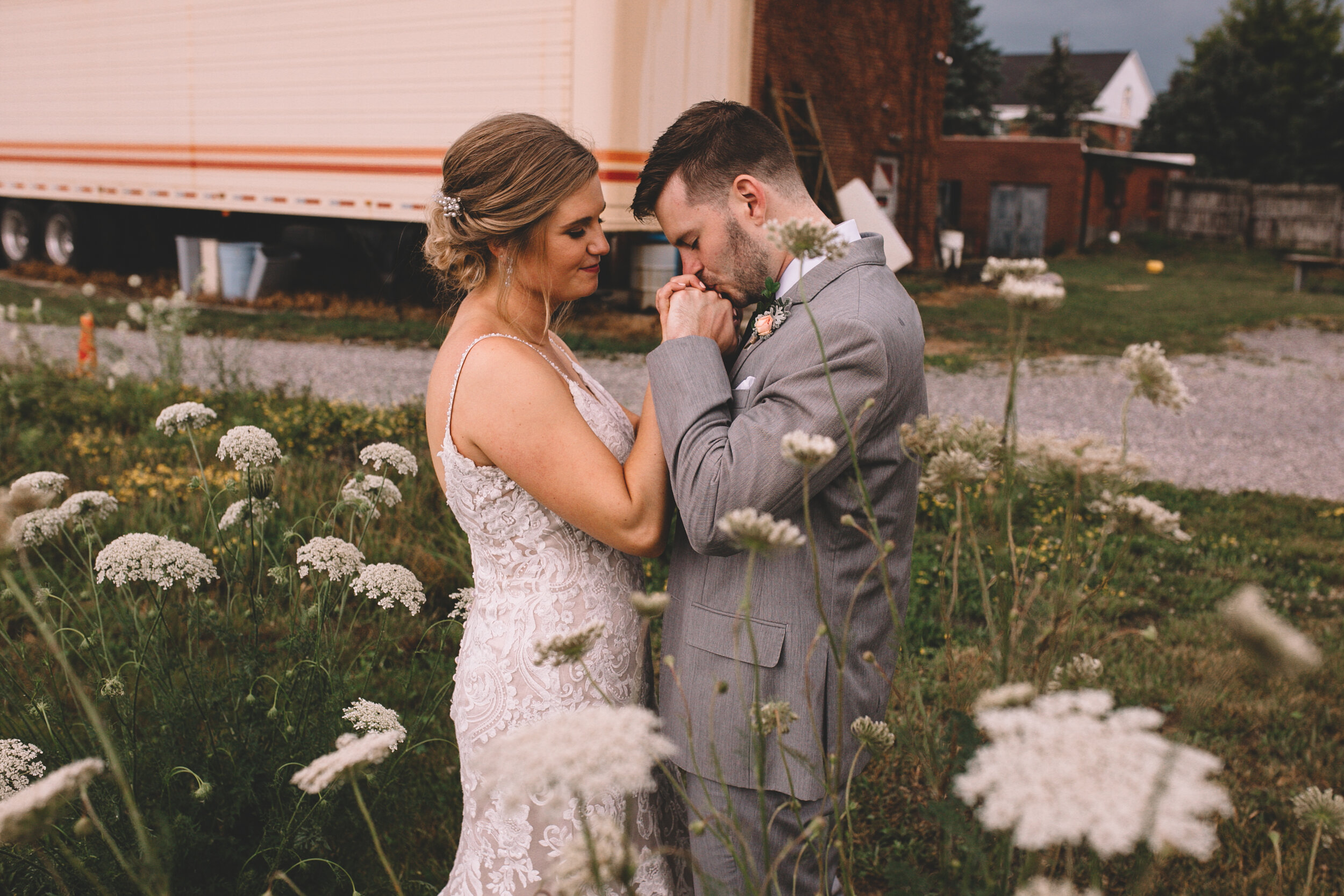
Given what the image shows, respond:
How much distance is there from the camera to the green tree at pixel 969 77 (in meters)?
38.7

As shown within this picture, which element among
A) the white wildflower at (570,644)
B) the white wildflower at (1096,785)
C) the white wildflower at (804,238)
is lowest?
the white wildflower at (570,644)

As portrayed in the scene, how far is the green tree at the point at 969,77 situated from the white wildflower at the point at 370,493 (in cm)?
3934

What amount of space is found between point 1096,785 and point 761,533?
514mm

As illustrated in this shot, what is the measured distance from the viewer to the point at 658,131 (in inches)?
470

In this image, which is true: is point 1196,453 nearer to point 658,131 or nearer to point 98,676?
point 658,131

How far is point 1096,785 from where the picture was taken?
0.81 m

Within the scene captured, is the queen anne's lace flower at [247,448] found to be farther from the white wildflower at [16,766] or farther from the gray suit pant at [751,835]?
the gray suit pant at [751,835]

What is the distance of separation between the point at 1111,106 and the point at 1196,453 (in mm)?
73699

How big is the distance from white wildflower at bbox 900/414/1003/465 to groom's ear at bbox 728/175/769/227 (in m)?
0.87

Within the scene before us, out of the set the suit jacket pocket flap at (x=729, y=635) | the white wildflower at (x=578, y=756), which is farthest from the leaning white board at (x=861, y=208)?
the white wildflower at (x=578, y=756)

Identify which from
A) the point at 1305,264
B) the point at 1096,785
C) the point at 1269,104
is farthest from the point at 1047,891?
the point at 1269,104

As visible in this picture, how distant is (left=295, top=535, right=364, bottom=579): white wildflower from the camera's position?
8.05ft

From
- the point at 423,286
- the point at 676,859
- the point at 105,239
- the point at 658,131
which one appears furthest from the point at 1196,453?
the point at 105,239

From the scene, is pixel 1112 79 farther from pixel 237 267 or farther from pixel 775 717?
pixel 775 717
